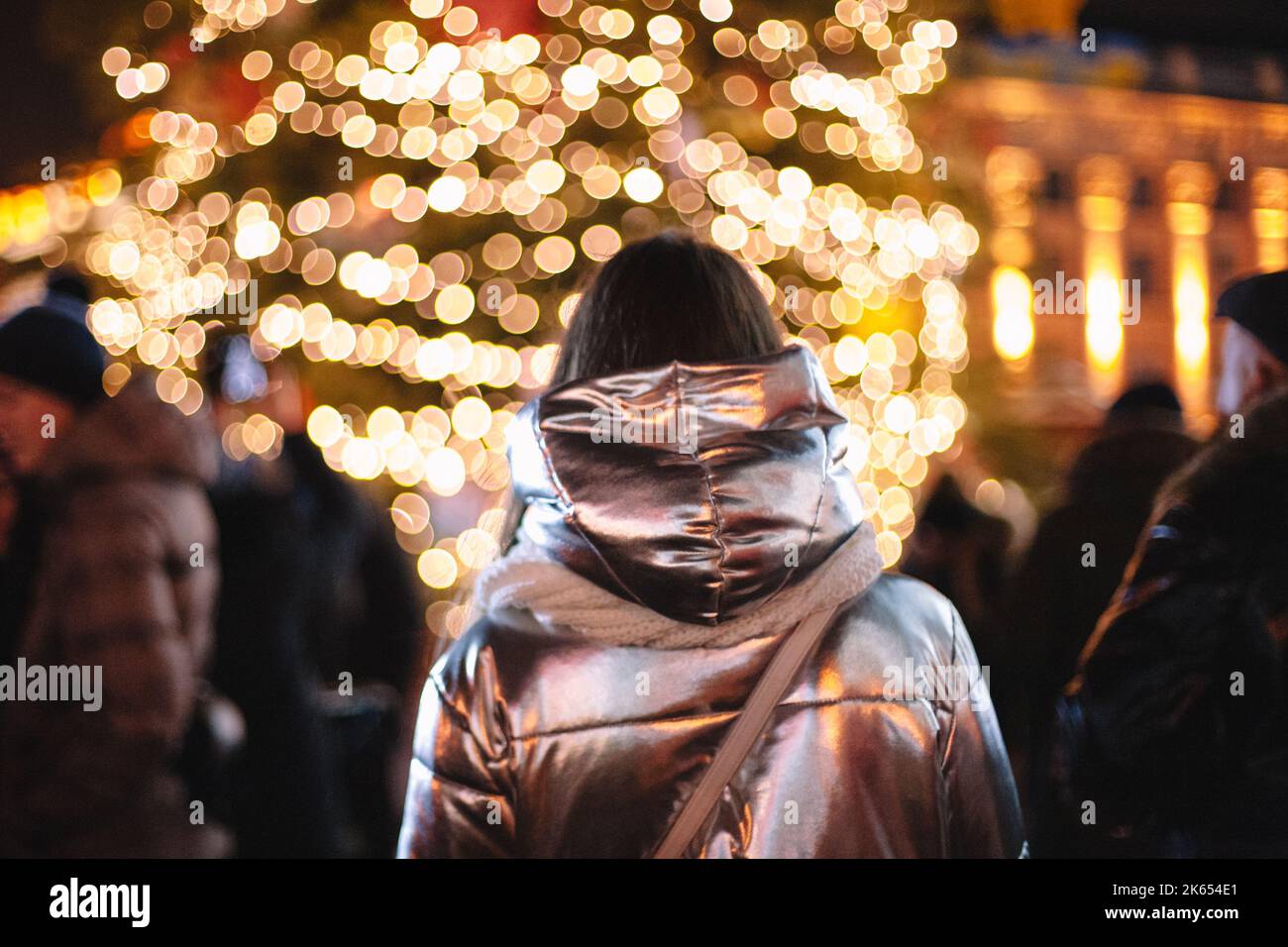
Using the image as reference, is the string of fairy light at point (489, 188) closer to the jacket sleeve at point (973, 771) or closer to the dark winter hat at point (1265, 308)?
the dark winter hat at point (1265, 308)

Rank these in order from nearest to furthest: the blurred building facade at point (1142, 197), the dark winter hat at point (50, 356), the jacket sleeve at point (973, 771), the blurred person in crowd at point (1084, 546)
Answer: the jacket sleeve at point (973, 771), the dark winter hat at point (50, 356), the blurred person in crowd at point (1084, 546), the blurred building facade at point (1142, 197)

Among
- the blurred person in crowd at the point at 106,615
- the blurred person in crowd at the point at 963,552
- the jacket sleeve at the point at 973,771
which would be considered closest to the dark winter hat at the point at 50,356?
the blurred person in crowd at the point at 106,615

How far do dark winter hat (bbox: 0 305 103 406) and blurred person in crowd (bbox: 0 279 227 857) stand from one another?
32 millimetres

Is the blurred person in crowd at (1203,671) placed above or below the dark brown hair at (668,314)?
below

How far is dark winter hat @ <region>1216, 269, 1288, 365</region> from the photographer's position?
262 cm

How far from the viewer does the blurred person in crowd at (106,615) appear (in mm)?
2707

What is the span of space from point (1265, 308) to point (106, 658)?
259 cm

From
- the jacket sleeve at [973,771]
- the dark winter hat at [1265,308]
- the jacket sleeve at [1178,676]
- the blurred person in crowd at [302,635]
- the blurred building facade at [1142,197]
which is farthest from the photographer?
the blurred building facade at [1142,197]

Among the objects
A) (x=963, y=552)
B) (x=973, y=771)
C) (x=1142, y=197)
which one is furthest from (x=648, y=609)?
(x=1142, y=197)

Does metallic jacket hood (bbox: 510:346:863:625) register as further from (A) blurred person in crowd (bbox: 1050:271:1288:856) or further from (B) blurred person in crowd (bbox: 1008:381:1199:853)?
(B) blurred person in crowd (bbox: 1008:381:1199:853)

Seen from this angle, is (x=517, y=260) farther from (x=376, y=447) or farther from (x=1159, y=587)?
(x=1159, y=587)

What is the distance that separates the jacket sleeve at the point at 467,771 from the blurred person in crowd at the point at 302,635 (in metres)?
1.77

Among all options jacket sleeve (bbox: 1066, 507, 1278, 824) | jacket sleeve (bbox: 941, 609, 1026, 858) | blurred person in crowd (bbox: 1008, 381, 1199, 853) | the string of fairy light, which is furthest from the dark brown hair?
the string of fairy light
